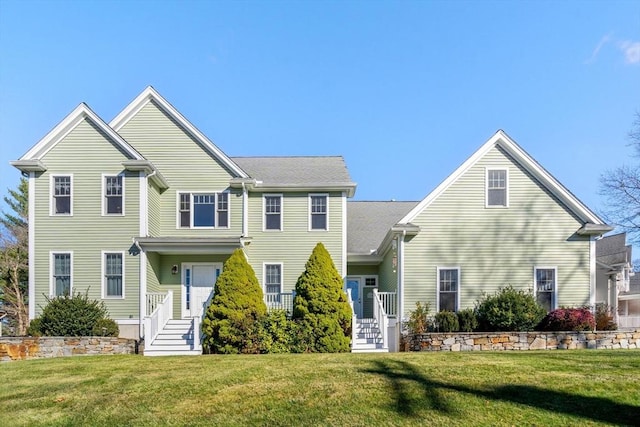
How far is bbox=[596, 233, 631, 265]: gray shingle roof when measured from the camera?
2695 cm

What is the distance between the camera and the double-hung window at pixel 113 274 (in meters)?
16.1

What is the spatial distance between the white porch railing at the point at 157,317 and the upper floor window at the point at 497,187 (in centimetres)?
1128

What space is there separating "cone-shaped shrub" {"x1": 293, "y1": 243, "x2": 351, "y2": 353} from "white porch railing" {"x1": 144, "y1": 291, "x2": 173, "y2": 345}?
4.34 metres

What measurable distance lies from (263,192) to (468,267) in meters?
7.85

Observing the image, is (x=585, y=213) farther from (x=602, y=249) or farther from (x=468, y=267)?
(x=602, y=249)

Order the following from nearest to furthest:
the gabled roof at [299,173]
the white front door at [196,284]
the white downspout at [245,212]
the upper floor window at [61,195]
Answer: the upper floor window at [61,195], the white front door at [196,284], the white downspout at [245,212], the gabled roof at [299,173]

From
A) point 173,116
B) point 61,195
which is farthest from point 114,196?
point 173,116

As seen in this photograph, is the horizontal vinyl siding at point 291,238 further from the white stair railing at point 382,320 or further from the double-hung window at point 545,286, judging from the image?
the double-hung window at point 545,286

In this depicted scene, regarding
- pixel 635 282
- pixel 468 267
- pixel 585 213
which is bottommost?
pixel 635 282

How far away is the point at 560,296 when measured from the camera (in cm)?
1623

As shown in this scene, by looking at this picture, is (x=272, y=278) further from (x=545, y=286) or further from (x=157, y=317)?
(x=545, y=286)

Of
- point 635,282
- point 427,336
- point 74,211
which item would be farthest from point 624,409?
point 635,282

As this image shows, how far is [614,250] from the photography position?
28.8 metres

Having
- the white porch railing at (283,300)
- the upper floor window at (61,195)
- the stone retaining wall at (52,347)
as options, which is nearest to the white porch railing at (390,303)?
the white porch railing at (283,300)
